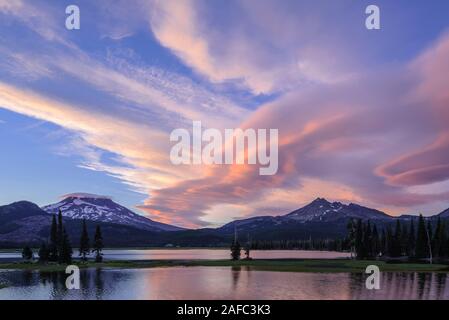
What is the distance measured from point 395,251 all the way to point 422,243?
1287cm

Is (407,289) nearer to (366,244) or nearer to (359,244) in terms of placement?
(359,244)

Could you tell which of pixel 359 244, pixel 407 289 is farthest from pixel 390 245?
pixel 407 289

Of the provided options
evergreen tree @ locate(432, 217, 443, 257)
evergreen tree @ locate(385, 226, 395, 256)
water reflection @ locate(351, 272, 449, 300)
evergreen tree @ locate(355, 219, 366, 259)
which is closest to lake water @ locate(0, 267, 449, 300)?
water reflection @ locate(351, 272, 449, 300)

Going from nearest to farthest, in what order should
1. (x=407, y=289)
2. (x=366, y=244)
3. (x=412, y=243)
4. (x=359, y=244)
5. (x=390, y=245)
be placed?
(x=407, y=289) → (x=359, y=244) → (x=366, y=244) → (x=412, y=243) → (x=390, y=245)

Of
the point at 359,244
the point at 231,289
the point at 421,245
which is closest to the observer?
the point at 231,289

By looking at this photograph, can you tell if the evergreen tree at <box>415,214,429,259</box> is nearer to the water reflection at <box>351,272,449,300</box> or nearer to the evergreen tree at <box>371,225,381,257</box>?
the evergreen tree at <box>371,225,381,257</box>

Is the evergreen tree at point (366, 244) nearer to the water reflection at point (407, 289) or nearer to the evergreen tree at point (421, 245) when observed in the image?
the evergreen tree at point (421, 245)

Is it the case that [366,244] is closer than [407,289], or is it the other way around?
[407,289]

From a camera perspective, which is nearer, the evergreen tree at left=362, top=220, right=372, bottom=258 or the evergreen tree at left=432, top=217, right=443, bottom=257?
the evergreen tree at left=432, top=217, right=443, bottom=257

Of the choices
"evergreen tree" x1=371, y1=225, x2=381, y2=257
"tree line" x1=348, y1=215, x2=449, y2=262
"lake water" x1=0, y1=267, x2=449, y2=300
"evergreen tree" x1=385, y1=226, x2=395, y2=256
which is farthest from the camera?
"evergreen tree" x1=385, y1=226, x2=395, y2=256

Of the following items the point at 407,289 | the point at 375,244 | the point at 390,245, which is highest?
the point at 407,289

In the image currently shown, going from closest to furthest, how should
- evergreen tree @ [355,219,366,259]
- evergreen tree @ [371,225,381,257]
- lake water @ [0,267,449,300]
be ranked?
lake water @ [0,267,449,300], evergreen tree @ [355,219,366,259], evergreen tree @ [371,225,381,257]

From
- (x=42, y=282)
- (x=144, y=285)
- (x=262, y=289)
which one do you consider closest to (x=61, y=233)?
(x=42, y=282)
